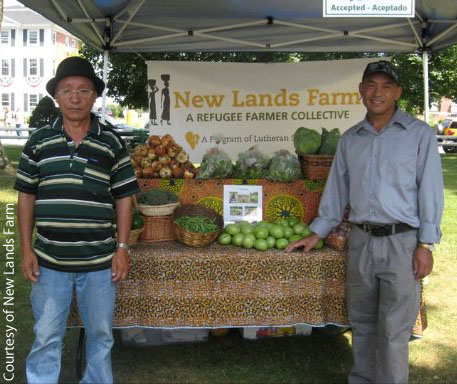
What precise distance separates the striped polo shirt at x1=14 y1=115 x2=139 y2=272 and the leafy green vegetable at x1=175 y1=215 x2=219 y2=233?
0.91 metres

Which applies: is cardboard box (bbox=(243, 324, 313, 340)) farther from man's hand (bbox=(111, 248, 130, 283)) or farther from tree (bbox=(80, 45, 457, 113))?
tree (bbox=(80, 45, 457, 113))

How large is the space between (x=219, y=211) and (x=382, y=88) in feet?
5.19

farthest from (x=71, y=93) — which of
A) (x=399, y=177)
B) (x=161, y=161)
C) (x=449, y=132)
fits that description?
(x=449, y=132)

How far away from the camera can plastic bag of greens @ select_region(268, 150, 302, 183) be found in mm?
3908

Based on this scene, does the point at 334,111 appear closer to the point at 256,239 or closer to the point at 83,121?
the point at 256,239

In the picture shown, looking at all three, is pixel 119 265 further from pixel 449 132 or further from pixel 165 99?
pixel 449 132

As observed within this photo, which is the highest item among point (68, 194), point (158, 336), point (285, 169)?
point (285, 169)

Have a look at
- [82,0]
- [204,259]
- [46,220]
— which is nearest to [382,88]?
[204,259]

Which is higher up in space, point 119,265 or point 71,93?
point 71,93

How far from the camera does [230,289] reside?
11.2ft

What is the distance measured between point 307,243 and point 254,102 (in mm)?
3302

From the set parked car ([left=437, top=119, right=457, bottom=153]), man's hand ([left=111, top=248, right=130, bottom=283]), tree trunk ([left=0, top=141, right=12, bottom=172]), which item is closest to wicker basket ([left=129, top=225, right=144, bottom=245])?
man's hand ([left=111, top=248, right=130, bottom=283])

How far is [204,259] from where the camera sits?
3.41m

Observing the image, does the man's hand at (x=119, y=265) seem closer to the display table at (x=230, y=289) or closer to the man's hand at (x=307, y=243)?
the display table at (x=230, y=289)
